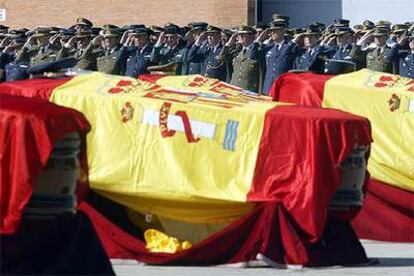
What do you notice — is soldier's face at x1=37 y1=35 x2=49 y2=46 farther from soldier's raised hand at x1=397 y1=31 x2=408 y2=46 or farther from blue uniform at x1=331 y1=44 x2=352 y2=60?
soldier's raised hand at x1=397 y1=31 x2=408 y2=46

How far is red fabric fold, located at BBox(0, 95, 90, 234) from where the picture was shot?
9164mm

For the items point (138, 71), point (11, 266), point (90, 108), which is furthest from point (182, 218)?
point (138, 71)

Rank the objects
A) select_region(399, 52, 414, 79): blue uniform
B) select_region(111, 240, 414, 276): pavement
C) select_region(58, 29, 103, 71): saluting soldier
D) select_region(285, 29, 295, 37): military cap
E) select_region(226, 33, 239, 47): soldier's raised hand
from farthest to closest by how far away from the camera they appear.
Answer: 1. select_region(226, 33, 239, 47): soldier's raised hand
2. select_region(285, 29, 295, 37): military cap
3. select_region(58, 29, 103, 71): saluting soldier
4. select_region(399, 52, 414, 79): blue uniform
5. select_region(111, 240, 414, 276): pavement

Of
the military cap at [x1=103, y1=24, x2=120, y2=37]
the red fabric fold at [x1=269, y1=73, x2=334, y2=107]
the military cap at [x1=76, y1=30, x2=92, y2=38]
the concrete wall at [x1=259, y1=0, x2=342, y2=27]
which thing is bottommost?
the concrete wall at [x1=259, y1=0, x2=342, y2=27]

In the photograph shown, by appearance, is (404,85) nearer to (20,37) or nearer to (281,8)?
(20,37)

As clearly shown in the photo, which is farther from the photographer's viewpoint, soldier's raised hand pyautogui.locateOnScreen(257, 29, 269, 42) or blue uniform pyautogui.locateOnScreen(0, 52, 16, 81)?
blue uniform pyautogui.locateOnScreen(0, 52, 16, 81)

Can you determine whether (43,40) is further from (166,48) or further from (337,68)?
(337,68)

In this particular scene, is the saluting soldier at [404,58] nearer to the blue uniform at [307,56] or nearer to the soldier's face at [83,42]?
the blue uniform at [307,56]

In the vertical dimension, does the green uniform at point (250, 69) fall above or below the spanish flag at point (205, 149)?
below

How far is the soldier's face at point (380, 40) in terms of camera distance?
894 inches

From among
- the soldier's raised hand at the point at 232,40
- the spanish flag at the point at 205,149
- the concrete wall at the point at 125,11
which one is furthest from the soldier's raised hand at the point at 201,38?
the spanish flag at the point at 205,149

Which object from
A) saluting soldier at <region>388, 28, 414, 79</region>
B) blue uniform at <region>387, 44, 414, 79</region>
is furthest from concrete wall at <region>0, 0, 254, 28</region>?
blue uniform at <region>387, 44, 414, 79</region>

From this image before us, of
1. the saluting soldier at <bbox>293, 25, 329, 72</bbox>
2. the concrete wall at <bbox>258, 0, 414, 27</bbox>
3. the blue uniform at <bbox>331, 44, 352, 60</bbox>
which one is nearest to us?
the saluting soldier at <bbox>293, 25, 329, 72</bbox>

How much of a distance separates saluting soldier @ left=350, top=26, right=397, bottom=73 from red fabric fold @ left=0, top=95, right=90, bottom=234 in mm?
12583
